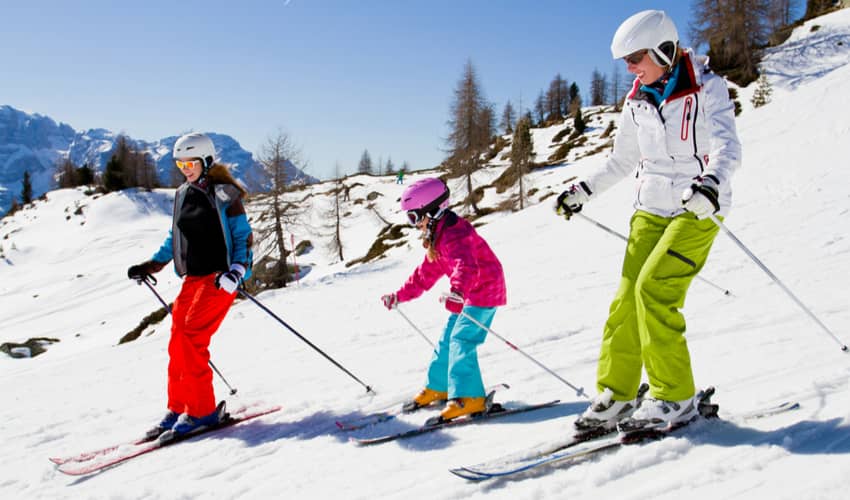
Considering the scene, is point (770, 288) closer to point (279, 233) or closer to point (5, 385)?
point (5, 385)

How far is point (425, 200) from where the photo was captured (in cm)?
411

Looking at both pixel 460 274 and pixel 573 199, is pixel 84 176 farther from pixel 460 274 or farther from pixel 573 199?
pixel 573 199

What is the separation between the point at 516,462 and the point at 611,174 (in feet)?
6.65

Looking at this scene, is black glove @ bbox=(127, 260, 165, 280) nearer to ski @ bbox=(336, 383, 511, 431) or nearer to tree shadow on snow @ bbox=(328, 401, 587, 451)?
ski @ bbox=(336, 383, 511, 431)

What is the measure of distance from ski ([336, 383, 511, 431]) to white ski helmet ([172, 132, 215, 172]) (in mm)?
2598

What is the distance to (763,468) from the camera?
95.1 inches

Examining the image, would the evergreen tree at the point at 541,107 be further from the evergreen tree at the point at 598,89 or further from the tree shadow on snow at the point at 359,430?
the tree shadow on snow at the point at 359,430

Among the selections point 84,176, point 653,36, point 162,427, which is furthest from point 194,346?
point 84,176

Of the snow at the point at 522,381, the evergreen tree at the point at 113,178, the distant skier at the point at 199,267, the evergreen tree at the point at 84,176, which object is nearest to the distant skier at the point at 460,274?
the snow at the point at 522,381

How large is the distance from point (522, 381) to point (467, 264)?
1588mm

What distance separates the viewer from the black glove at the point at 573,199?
138 inches

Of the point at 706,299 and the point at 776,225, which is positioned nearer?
the point at 706,299

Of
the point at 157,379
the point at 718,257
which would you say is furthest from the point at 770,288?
the point at 157,379

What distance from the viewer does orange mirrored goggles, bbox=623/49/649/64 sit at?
288 centimetres
